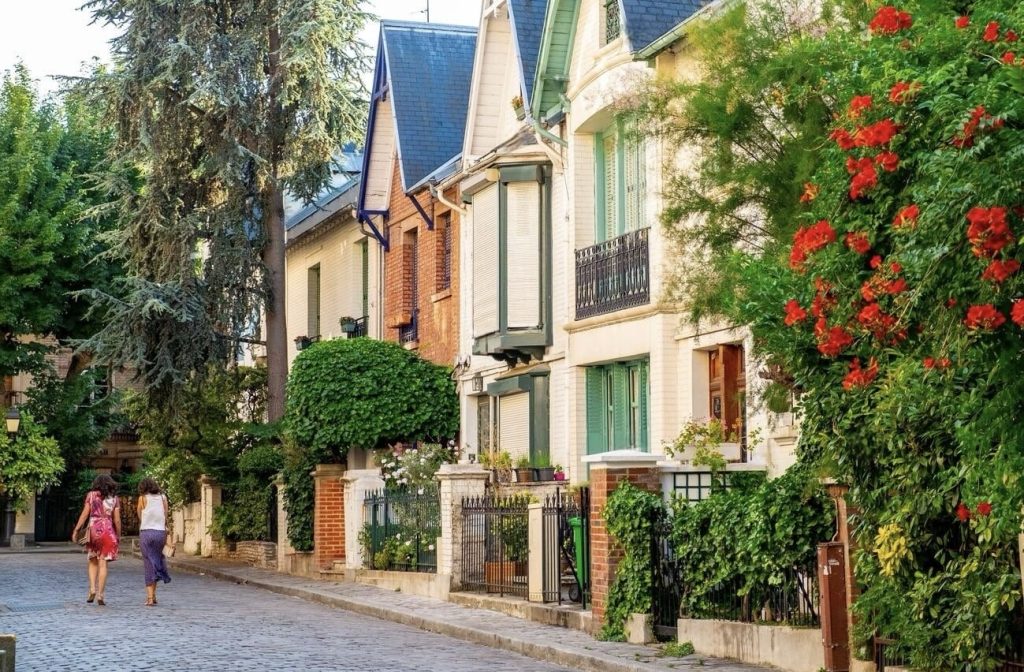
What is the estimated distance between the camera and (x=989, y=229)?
6863 millimetres

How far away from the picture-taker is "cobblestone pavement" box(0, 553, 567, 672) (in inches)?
566

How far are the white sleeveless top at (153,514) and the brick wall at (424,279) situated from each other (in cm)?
850

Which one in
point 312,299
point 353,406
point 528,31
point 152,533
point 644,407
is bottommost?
point 152,533

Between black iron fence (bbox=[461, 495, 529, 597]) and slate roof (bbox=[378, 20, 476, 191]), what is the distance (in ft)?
37.8

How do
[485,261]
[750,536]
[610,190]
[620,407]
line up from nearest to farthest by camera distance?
[750,536] → [620,407] → [610,190] → [485,261]

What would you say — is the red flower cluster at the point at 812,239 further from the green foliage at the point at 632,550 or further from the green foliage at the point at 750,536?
the green foliage at the point at 632,550

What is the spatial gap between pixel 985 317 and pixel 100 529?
1636cm

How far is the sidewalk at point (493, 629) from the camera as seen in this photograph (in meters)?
13.9

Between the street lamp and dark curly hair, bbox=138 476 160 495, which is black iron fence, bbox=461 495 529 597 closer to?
dark curly hair, bbox=138 476 160 495

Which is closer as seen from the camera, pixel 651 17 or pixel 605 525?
pixel 605 525

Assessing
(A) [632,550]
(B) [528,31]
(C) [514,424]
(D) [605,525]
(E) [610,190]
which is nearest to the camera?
(A) [632,550]

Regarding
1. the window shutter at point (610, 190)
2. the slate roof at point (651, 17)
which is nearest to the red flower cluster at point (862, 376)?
the slate roof at point (651, 17)

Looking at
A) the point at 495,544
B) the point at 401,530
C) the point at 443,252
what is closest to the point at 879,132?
the point at 495,544

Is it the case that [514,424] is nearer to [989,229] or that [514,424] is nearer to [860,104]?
[860,104]
